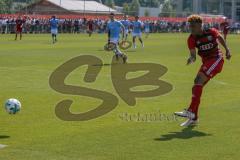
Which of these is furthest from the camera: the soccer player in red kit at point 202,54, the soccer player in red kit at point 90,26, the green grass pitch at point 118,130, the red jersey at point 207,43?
the soccer player in red kit at point 90,26

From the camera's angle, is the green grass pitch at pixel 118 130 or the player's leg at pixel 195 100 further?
the player's leg at pixel 195 100

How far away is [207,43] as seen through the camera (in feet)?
36.3

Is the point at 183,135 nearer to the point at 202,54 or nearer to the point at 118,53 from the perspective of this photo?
the point at 202,54

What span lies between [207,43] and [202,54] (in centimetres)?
31

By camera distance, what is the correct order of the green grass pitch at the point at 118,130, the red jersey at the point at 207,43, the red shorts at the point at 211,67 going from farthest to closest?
the red shorts at the point at 211,67
the red jersey at the point at 207,43
the green grass pitch at the point at 118,130

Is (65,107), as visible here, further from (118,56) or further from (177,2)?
(177,2)

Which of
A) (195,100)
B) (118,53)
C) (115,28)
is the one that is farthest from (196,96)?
(115,28)

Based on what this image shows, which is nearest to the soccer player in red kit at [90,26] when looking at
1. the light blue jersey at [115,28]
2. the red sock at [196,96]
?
the light blue jersey at [115,28]

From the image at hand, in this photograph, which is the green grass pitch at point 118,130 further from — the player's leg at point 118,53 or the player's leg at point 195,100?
the player's leg at point 118,53

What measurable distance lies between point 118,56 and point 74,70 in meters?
4.99

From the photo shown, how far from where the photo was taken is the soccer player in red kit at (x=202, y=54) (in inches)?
430

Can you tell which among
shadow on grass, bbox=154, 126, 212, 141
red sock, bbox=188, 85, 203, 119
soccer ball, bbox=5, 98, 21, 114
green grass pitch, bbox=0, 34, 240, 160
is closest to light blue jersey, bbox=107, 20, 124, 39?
green grass pitch, bbox=0, 34, 240, 160

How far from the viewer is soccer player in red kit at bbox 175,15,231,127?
10.9 meters

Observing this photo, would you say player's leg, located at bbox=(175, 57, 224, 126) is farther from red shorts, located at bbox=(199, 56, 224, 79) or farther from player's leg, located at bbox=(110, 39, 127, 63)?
player's leg, located at bbox=(110, 39, 127, 63)
